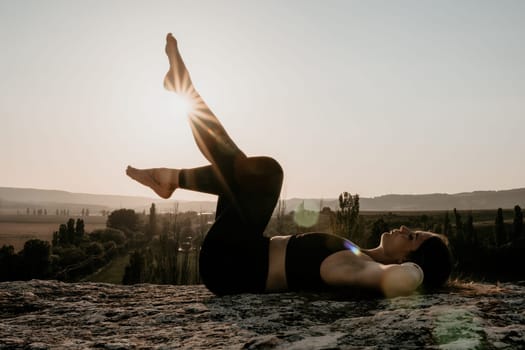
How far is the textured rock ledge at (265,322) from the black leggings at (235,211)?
0.92 ft

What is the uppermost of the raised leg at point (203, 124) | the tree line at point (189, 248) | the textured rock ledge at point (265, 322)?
the raised leg at point (203, 124)

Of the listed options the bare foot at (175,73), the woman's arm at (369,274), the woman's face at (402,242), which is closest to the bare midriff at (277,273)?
the woman's arm at (369,274)

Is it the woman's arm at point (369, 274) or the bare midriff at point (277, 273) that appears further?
the bare midriff at point (277, 273)

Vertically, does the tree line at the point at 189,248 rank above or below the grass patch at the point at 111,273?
above

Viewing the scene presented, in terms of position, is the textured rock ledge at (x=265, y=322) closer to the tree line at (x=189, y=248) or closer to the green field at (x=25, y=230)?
A: the tree line at (x=189, y=248)

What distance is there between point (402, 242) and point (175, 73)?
2.37m

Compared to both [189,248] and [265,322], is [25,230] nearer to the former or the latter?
[189,248]

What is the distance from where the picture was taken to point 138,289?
143 inches

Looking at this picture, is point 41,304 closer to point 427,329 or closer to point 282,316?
point 282,316

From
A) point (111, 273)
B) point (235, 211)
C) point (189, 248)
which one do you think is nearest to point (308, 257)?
point (235, 211)

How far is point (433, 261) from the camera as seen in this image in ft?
10.1

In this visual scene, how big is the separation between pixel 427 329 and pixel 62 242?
43765mm

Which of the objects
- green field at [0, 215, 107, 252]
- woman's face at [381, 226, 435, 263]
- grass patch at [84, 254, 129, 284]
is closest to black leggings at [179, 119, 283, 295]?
woman's face at [381, 226, 435, 263]

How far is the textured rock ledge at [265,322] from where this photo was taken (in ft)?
5.28
